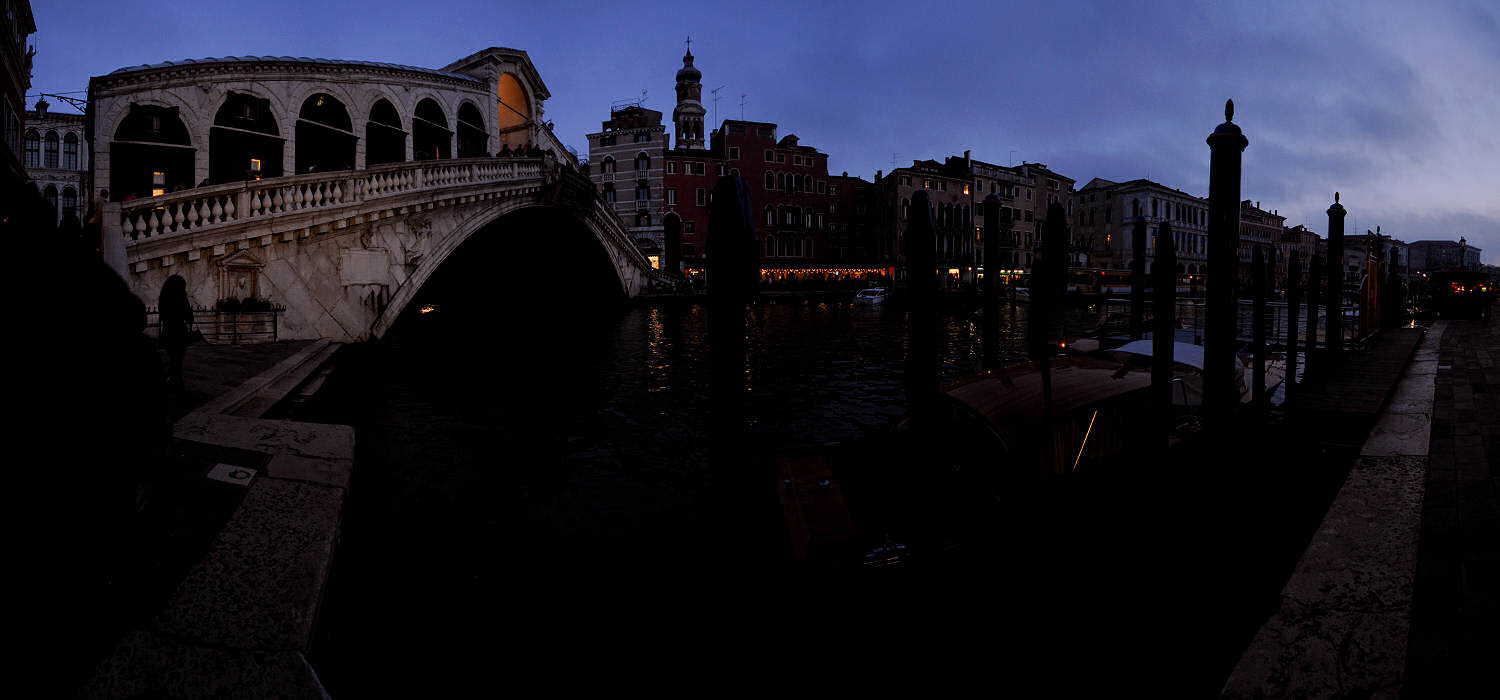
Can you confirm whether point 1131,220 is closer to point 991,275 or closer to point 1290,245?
point 1290,245

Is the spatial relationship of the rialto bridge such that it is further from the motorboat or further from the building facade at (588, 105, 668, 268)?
the building facade at (588, 105, 668, 268)

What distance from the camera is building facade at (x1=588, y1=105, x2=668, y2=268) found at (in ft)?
156

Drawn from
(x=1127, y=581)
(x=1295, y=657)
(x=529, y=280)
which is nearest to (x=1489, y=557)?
(x=1295, y=657)

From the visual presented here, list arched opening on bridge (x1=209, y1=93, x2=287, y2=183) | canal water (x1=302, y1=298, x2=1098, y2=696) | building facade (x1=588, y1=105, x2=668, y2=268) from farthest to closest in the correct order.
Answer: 1. building facade (x1=588, y1=105, x2=668, y2=268)
2. arched opening on bridge (x1=209, y1=93, x2=287, y2=183)
3. canal water (x1=302, y1=298, x2=1098, y2=696)

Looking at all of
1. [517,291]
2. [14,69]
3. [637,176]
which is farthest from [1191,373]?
[637,176]

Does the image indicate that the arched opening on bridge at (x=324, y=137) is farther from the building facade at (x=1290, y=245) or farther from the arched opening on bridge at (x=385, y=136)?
the building facade at (x=1290, y=245)

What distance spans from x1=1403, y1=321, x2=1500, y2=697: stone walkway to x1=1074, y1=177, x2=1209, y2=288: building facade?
199 feet

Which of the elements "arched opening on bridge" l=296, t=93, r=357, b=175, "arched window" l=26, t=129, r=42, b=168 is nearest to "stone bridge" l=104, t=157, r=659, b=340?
"arched opening on bridge" l=296, t=93, r=357, b=175

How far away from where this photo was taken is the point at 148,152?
17.8 metres

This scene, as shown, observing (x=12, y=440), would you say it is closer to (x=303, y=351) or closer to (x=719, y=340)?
(x=719, y=340)

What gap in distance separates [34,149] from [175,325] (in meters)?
50.7

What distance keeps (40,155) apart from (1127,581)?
5938 cm

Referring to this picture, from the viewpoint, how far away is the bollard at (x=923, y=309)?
5.78 meters

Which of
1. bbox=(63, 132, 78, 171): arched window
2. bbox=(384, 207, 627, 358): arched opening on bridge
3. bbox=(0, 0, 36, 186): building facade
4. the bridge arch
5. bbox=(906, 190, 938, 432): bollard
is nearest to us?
bbox=(906, 190, 938, 432): bollard
